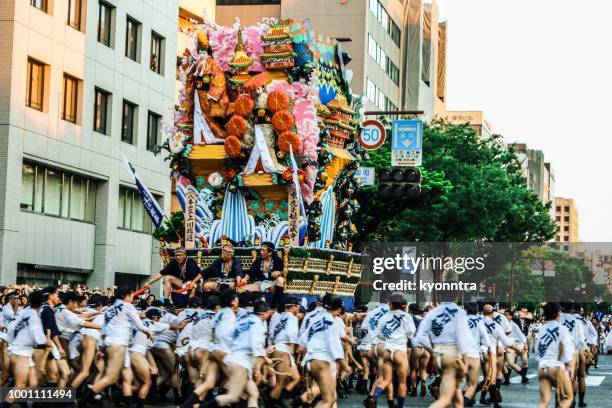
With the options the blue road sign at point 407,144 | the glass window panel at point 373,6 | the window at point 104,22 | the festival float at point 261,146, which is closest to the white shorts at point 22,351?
the festival float at point 261,146

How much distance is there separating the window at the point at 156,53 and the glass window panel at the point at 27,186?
369 inches

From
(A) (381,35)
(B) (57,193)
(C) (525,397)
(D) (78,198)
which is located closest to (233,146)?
(C) (525,397)

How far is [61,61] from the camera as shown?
36.2 meters

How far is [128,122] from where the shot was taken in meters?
41.5

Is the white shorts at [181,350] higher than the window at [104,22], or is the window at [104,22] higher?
the window at [104,22]

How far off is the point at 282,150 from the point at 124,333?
7171 millimetres

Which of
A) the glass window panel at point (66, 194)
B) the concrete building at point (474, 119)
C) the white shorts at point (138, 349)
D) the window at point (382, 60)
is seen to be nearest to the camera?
the white shorts at point (138, 349)

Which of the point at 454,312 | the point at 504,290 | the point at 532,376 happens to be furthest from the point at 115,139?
the point at 504,290

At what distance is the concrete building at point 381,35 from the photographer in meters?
65.4

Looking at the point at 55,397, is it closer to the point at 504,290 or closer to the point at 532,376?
the point at 532,376

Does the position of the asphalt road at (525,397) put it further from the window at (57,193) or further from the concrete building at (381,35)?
the concrete building at (381,35)

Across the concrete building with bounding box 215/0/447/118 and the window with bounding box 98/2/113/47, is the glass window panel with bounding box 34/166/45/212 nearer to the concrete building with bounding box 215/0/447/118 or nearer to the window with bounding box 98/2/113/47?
the window with bounding box 98/2/113/47

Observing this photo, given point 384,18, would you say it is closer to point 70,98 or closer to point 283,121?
point 70,98

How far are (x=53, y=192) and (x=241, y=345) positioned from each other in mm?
23314
